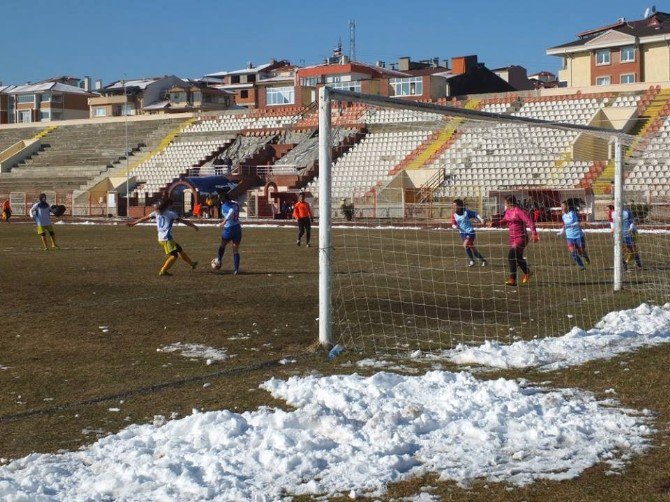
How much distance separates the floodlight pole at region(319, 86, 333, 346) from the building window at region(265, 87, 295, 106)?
58905 mm

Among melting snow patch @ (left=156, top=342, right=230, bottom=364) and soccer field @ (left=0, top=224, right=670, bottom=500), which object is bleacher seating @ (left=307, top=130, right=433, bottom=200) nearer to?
soccer field @ (left=0, top=224, right=670, bottom=500)

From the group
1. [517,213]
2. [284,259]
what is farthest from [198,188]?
[517,213]

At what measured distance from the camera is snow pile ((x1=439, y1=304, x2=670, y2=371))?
8234 mm

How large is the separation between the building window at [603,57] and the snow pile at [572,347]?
51633mm

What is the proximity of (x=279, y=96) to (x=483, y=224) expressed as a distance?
133ft

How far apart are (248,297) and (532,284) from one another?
16.4 feet

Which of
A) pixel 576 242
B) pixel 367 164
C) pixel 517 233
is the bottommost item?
pixel 576 242

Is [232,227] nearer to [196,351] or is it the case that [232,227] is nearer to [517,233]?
[517,233]

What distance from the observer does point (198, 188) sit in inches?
1971

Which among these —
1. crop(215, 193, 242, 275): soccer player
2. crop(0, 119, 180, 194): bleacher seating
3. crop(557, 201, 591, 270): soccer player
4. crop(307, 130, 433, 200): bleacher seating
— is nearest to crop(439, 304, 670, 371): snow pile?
crop(557, 201, 591, 270): soccer player

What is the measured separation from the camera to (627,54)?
57.2 metres

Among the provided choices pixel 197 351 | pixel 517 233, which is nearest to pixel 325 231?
pixel 197 351

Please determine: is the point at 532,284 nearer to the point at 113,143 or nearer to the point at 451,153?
the point at 451,153

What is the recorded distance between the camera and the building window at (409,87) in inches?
2441
